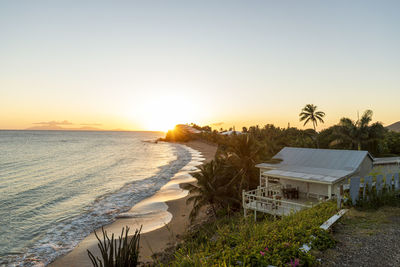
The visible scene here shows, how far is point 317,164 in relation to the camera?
18.4 metres

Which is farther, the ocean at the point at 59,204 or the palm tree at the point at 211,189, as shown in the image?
the palm tree at the point at 211,189

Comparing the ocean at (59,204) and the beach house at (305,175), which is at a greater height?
the beach house at (305,175)

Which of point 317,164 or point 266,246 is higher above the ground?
point 317,164

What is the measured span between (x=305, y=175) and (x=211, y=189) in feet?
24.3

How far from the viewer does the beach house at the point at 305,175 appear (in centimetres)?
1503

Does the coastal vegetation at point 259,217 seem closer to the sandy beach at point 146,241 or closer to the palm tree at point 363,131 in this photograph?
the palm tree at point 363,131

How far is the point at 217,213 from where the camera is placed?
68.3ft

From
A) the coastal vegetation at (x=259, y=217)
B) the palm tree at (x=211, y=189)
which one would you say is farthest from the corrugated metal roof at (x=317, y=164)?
the palm tree at (x=211, y=189)

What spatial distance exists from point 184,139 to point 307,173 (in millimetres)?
127469

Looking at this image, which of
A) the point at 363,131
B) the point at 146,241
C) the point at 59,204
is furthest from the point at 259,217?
the point at 363,131

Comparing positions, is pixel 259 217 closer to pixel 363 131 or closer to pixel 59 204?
pixel 59 204

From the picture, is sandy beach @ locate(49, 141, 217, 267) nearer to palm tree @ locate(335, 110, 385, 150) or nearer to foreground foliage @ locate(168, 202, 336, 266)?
foreground foliage @ locate(168, 202, 336, 266)

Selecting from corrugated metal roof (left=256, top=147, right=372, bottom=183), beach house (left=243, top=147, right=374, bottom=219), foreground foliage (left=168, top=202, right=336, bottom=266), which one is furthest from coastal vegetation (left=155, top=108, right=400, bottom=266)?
corrugated metal roof (left=256, top=147, right=372, bottom=183)

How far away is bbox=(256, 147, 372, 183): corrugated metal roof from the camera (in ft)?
51.4
